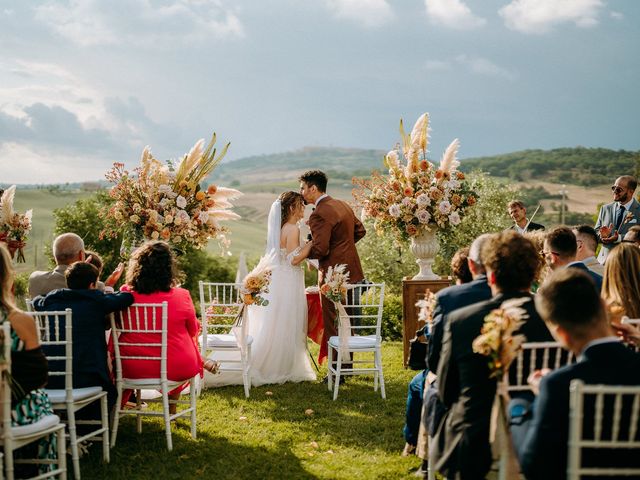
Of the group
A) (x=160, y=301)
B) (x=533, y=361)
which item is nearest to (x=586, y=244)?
(x=533, y=361)

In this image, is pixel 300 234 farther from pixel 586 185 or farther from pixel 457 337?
pixel 586 185

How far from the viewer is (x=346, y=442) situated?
5.31 metres

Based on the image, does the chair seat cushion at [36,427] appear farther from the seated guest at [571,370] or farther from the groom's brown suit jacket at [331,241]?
the groom's brown suit jacket at [331,241]

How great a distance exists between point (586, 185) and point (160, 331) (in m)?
36.7

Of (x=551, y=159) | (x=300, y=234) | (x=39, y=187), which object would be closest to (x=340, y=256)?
(x=300, y=234)

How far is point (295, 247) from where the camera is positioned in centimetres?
750

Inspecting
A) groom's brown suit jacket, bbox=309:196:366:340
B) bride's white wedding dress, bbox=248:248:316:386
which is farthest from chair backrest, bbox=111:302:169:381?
groom's brown suit jacket, bbox=309:196:366:340

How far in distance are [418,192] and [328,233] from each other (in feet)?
3.74

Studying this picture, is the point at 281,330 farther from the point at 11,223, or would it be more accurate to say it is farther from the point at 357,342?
the point at 11,223

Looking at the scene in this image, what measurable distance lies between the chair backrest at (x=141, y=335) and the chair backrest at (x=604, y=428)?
10.5 feet

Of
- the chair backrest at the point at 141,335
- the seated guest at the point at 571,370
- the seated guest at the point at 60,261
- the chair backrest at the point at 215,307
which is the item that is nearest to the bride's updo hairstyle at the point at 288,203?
the chair backrest at the point at 215,307

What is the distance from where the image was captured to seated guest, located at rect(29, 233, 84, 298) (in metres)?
5.14

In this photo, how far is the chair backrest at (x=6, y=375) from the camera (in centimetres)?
333

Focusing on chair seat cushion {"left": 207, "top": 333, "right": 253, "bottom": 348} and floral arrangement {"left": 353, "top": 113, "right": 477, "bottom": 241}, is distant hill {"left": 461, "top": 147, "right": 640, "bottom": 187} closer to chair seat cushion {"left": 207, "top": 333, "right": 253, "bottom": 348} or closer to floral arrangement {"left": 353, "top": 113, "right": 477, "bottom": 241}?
floral arrangement {"left": 353, "top": 113, "right": 477, "bottom": 241}
